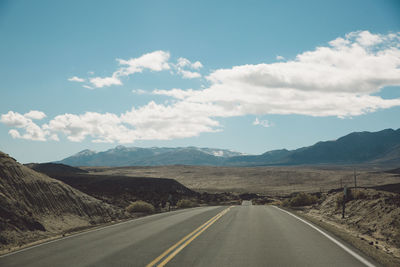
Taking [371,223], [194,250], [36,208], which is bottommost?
[371,223]

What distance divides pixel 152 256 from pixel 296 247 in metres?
3.98

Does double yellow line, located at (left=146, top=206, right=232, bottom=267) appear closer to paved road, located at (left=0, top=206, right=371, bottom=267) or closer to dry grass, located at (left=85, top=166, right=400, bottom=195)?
paved road, located at (left=0, top=206, right=371, bottom=267)

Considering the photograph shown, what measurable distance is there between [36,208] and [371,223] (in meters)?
16.2

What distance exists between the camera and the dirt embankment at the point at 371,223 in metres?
10.0

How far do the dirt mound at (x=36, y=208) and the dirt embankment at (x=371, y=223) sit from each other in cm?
1196

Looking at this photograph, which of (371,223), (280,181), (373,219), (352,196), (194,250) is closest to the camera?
(194,250)

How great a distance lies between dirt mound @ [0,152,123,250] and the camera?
47.6 feet

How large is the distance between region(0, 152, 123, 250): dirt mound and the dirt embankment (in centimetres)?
1196

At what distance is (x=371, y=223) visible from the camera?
15.9 m

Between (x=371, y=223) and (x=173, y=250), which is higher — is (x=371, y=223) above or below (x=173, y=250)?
below

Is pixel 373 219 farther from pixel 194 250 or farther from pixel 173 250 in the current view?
pixel 173 250

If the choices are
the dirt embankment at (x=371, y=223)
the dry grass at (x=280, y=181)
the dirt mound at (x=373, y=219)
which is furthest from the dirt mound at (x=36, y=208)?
the dry grass at (x=280, y=181)

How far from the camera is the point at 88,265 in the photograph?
8109 millimetres

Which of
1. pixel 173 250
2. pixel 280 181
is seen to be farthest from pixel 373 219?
pixel 280 181
